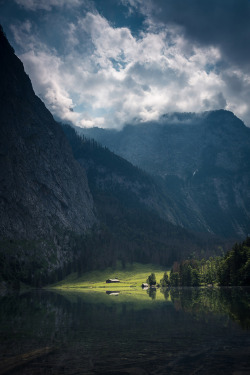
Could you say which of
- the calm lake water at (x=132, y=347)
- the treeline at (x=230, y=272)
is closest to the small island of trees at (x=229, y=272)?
the treeline at (x=230, y=272)

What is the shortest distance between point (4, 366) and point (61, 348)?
762 centimetres

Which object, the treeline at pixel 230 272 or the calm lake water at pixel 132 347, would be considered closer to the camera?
the calm lake water at pixel 132 347

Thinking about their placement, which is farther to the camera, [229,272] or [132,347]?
[229,272]

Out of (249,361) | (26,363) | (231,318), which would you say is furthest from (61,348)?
(231,318)

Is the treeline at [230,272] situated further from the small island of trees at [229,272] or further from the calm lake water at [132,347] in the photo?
the calm lake water at [132,347]

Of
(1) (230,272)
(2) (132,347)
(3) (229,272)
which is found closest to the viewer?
(2) (132,347)

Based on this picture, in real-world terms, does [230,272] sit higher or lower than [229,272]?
higher

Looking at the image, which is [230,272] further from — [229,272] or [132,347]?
[132,347]

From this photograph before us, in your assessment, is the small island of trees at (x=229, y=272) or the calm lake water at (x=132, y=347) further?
the small island of trees at (x=229, y=272)

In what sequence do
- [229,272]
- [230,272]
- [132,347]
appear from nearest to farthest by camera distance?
1. [132,347]
2. [230,272]
3. [229,272]

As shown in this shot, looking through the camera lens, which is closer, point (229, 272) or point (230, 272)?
point (230, 272)

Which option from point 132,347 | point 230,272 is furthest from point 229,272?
point 132,347

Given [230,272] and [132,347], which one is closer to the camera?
[132,347]

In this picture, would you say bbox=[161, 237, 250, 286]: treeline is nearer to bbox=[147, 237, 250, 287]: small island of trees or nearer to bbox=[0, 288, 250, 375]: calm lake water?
bbox=[147, 237, 250, 287]: small island of trees
